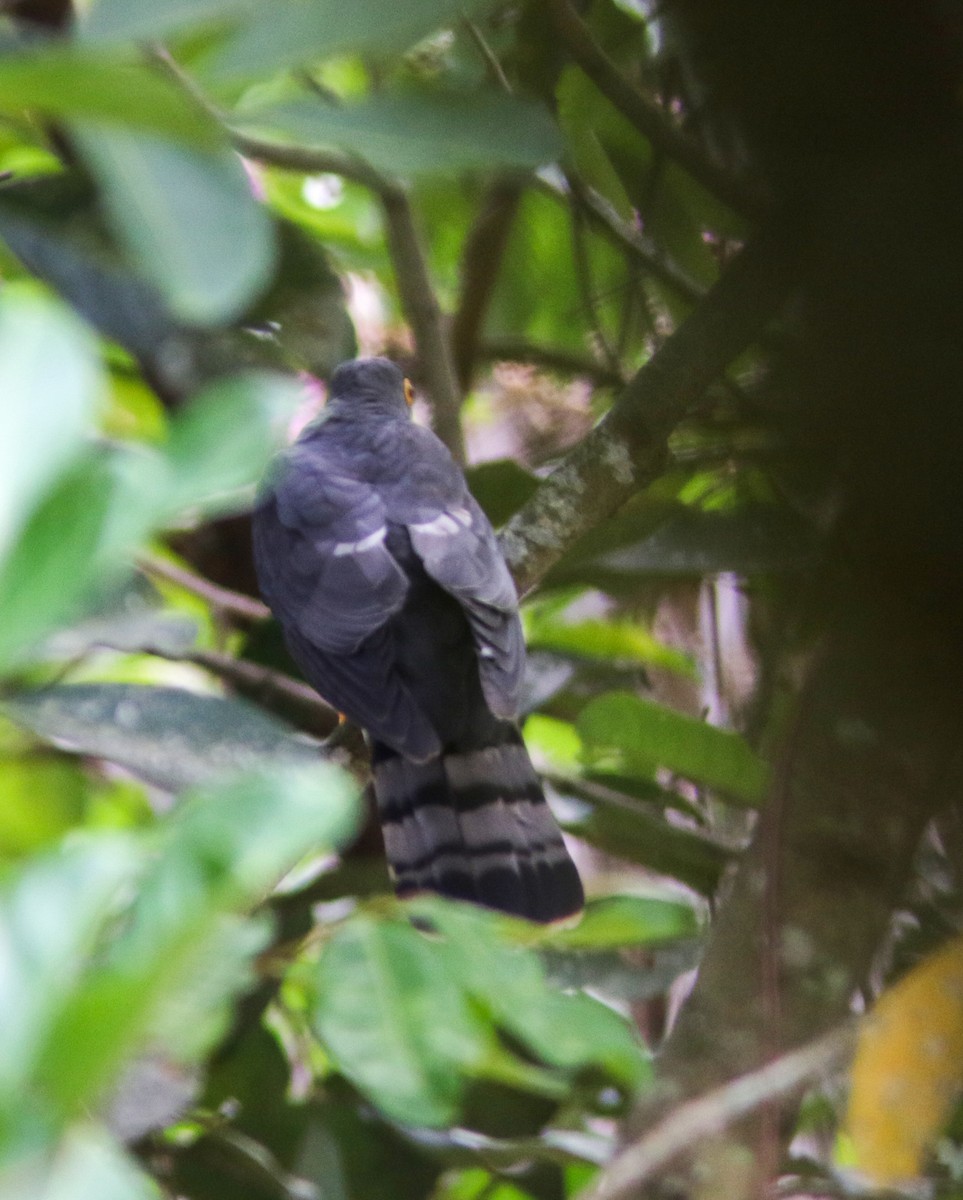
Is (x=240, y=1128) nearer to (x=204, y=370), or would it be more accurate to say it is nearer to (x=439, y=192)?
(x=204, y=370)

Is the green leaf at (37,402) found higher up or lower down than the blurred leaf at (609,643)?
higher up

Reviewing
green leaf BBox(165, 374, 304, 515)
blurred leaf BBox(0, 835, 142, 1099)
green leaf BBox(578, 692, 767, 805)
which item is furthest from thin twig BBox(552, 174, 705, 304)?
blurred leaf BBox(0, 835, 142, 1099)

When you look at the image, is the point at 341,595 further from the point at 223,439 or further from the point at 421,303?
the point at 223,439

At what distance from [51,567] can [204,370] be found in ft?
3.83

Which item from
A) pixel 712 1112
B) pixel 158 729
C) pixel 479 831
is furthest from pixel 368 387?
pixel 712 1112

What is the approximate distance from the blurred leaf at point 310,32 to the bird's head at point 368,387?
186 cm

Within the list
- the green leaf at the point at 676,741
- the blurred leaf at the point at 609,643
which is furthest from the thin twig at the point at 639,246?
the green leaf at the point at 676,741

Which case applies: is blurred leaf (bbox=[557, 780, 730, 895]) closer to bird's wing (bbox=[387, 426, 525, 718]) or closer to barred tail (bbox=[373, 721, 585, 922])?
barred tail (bbox=[373, 721, 585, 922])

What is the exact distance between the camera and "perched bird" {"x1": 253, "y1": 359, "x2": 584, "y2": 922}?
6.23ft

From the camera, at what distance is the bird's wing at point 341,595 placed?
197 cm

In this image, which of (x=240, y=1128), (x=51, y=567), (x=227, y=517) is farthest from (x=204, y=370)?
(x=51, y=567)

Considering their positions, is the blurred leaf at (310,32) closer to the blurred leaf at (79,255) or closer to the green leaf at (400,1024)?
the green leaf at (400,1024)

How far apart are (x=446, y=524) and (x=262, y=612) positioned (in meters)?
0.41

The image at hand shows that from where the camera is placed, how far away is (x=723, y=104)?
4.21 ft
